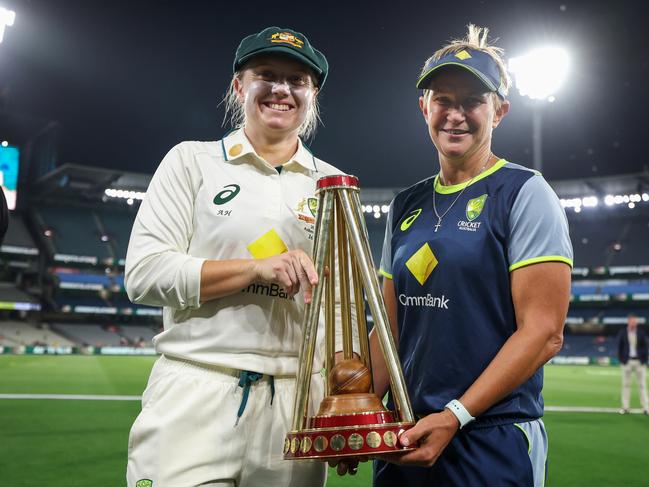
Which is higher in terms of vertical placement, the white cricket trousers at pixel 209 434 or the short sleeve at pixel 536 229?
the short sleeve at pixel 536 229

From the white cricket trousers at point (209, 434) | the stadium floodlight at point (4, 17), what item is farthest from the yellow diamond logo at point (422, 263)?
the stadium floodlight at point (4, 17)

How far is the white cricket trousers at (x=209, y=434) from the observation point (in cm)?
207

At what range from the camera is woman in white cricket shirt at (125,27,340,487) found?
207 cm

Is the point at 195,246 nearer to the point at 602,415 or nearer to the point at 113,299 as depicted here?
the point at 602,415

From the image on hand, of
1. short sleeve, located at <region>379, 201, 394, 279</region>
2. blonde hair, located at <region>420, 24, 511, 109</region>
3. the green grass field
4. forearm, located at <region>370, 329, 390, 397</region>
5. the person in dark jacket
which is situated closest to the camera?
blonde hair, located at <region>420, 24, 511, 109</region>

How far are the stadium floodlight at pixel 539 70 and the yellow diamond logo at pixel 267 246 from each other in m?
26.1

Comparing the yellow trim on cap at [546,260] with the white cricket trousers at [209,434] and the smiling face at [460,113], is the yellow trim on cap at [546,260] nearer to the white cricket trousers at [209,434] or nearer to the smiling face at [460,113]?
the smiling face at [460,113]

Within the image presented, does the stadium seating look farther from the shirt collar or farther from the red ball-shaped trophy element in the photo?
the red ball-shaped trophy element

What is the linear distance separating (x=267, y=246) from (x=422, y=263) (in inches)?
25.0

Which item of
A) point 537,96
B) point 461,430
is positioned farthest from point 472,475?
point 537,96

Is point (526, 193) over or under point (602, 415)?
over

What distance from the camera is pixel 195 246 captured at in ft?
7.55

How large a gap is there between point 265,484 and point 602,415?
1165 centimetres

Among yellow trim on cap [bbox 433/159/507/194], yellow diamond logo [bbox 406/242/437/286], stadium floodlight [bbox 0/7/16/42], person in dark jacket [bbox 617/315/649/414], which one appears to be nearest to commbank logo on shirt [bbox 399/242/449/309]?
yellow diamond logo [bbox 406/242/437/286]
